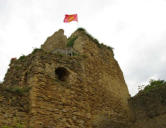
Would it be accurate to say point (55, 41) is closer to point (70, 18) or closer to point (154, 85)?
point (70, 18)

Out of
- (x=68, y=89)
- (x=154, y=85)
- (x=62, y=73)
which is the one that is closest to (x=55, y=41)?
(x=62, y=73)

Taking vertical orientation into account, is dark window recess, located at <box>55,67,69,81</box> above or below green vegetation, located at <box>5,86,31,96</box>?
above

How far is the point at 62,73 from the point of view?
28.6ft

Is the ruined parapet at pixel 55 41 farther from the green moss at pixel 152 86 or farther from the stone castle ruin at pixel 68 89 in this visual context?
the green moss at pixel 152 86

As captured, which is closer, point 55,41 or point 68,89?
point 68,89

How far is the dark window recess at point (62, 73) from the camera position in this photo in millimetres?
8516

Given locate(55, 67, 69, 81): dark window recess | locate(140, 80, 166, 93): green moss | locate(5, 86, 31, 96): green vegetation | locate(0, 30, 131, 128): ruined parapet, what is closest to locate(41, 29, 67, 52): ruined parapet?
locate(0, 30, 131, 128): ruined parapet

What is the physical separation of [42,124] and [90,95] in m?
2.75

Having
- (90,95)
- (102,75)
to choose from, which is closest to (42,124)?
(90,95)

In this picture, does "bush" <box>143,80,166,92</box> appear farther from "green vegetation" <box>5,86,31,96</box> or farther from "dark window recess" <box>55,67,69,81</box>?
"green vegetation" <box>5,86,31,96</box>

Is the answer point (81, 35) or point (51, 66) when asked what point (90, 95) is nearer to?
point (51, 66)

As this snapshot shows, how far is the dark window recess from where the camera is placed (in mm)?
8516

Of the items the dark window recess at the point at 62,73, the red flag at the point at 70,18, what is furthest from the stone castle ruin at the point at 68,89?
the red flag at the point at 70,18

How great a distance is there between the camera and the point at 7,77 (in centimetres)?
885
